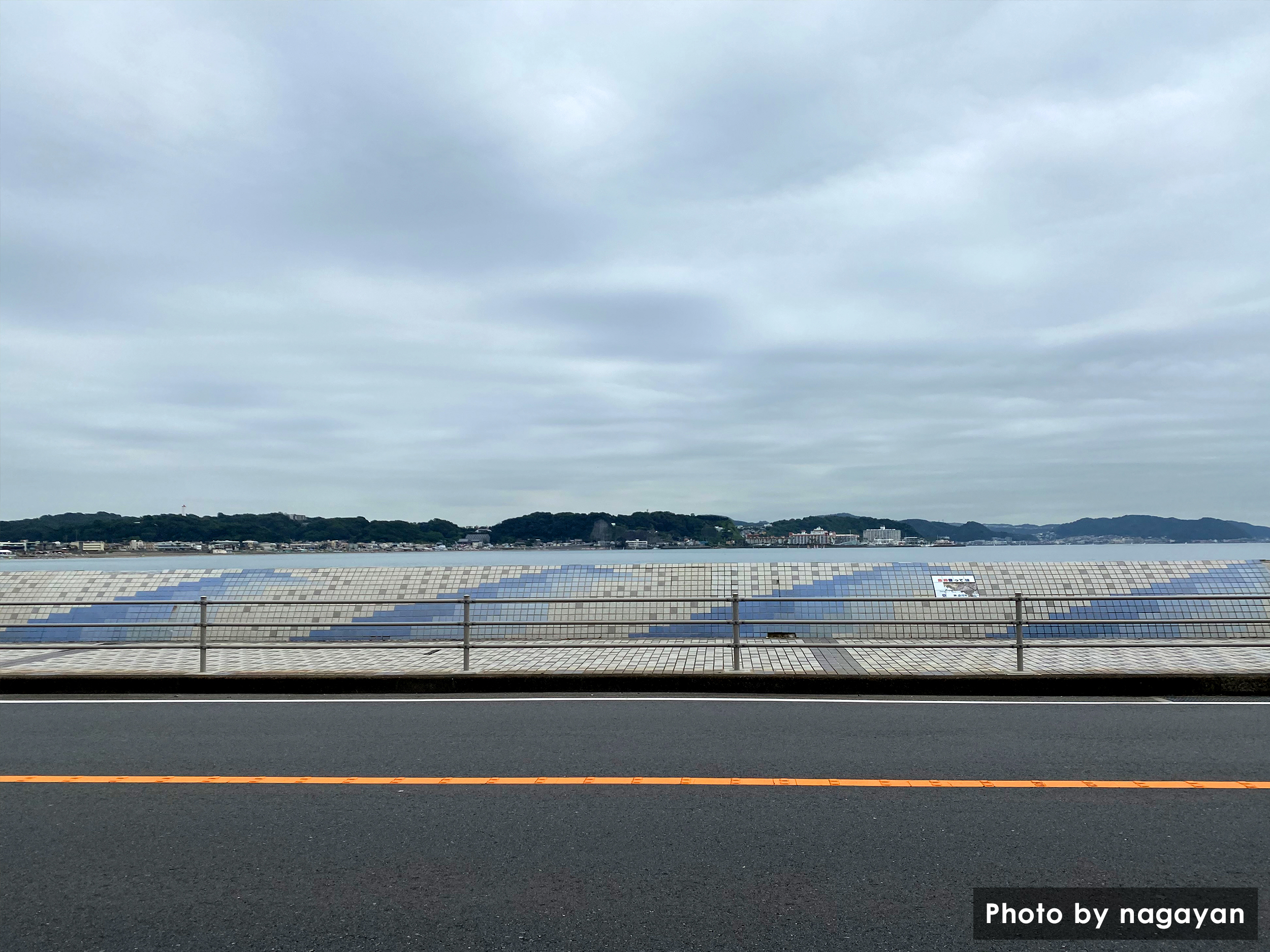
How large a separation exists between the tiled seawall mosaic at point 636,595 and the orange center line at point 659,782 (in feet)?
47.4

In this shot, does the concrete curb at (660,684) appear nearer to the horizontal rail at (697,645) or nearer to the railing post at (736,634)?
the railing post at (736,634)

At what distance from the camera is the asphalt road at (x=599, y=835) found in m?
4.72

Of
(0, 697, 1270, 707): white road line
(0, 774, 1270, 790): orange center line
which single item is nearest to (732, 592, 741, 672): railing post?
(0, 697, 1270, 707): white road line

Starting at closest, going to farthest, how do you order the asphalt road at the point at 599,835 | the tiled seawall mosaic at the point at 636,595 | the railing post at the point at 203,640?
the asphalt road at the point at 599,835 → the railing post at the point at 203,640 → the tiled seawall mosaic at the point at 636,595

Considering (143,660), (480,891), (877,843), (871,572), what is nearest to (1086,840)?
(877,843)

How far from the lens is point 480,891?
5.14 m

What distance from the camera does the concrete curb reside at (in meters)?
12.3

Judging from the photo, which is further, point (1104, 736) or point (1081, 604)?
point (1081, 604)

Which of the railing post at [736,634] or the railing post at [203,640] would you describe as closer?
the railing post at [736,634]

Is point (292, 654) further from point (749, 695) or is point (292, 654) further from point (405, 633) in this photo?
point (749, 695)

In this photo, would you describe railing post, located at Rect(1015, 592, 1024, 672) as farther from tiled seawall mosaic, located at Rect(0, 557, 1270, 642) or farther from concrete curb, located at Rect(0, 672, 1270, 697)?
tiled seawall mosaic, located at Rect(0, 557, 1270, 642)

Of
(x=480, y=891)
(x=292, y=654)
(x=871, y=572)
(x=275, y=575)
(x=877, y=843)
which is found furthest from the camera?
(x=275, y=575)

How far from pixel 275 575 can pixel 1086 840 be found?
2809cm

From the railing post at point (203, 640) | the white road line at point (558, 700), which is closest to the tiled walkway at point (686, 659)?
the railing post at point (203, 640)
